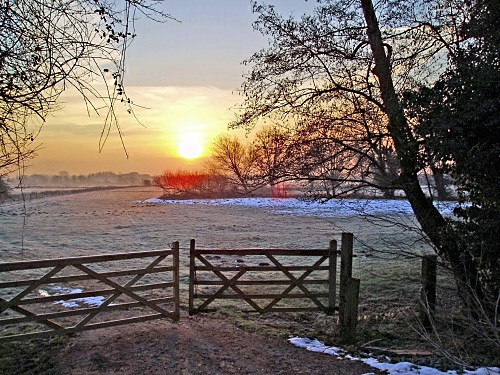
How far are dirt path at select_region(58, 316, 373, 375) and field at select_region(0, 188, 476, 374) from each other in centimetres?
96

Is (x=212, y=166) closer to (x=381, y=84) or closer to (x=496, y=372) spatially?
(x=381, y=84)

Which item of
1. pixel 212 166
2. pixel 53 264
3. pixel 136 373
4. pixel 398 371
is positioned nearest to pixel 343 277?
pixel 398 371

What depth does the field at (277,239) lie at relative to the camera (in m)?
9.80

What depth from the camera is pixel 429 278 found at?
9883mm

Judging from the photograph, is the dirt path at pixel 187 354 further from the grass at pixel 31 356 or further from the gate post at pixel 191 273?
the gate post at pixel 191 273

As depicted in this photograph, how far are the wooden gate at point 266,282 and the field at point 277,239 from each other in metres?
0.51

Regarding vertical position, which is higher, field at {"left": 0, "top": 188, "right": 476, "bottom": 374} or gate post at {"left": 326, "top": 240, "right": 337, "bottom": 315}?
gate post at {"left": 326, "top": 240, "right": 337, "bottom": 315}

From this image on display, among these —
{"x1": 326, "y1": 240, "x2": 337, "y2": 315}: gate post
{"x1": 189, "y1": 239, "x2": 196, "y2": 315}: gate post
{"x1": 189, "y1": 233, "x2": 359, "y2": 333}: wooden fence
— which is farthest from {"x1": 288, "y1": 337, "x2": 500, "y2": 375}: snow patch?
{"x1": 189, "y1": 239, "x2": 196, "y2": 315}: gate post

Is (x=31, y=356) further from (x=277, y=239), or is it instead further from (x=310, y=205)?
(x=310, y=205)

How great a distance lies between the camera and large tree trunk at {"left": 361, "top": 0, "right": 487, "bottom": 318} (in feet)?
31.9

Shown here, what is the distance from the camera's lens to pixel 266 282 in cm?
983

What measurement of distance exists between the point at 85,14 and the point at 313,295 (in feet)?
25.8

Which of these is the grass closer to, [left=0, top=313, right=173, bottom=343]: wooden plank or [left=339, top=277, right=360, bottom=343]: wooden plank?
[left=0, top=313, right=173, bottom=343]: wooden plank

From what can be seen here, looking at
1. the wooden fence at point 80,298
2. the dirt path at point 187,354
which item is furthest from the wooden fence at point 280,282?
the dirt path at point 187,354
